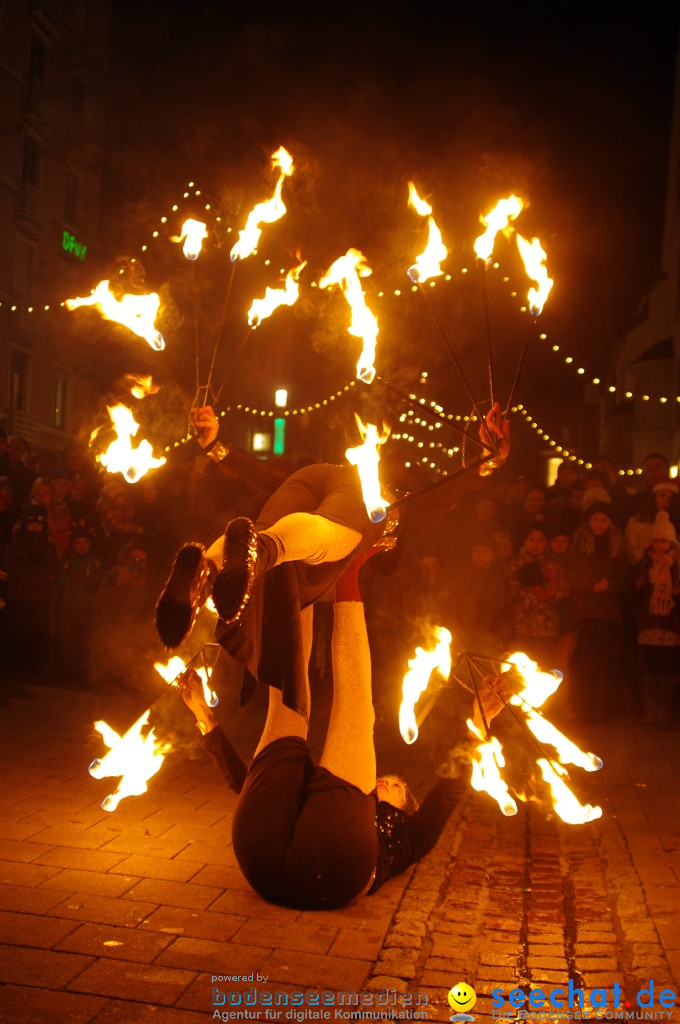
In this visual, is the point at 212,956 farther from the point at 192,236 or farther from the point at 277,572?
the point at 192,236

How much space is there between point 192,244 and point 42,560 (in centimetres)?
474

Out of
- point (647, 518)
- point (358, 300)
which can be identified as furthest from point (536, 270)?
point (647, 518)

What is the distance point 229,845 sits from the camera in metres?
4.74

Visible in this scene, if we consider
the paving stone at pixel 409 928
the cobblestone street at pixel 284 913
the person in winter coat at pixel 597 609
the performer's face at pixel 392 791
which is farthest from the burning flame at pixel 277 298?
the person in winter coat at pixel 597 609

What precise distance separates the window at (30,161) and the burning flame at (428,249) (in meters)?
24.5

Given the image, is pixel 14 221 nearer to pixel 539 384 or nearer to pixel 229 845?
Answer: pixel 539 384

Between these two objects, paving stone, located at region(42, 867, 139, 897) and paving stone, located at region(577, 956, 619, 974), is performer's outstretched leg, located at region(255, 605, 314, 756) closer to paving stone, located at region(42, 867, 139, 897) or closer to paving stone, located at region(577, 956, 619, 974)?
paving stone, located at region(42, 867, 139, 897)

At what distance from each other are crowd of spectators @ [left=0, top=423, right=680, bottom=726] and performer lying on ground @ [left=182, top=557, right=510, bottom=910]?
3.31 metres

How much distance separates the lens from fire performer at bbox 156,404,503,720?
331 cm

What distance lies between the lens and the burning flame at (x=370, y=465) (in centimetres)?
401

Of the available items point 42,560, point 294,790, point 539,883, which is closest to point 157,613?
point 294,790

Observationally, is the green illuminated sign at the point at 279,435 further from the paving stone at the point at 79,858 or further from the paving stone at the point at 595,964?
the paving stone at the point at 595,964

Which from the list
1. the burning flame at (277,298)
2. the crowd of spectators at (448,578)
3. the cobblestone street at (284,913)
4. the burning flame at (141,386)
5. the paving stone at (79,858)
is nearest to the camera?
the cobblestone street at (284,913)

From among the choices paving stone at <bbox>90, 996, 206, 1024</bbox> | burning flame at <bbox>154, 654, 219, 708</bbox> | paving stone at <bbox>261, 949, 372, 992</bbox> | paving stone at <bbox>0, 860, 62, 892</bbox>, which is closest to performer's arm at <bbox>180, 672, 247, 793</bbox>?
burning flame at <bbox>154, 654, 219, 708</bbox>
